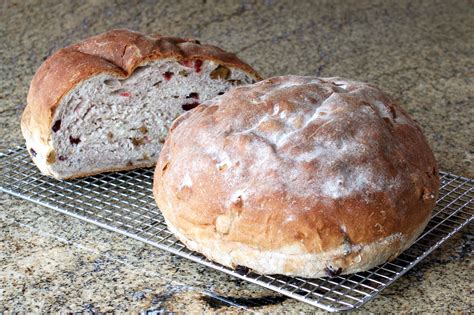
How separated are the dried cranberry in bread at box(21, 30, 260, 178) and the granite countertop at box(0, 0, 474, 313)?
16 cm

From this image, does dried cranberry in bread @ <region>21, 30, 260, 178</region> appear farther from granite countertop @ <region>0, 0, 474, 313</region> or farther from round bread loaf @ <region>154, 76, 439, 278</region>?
round bread loaf @ <region>154, 76, 439, 278</region>

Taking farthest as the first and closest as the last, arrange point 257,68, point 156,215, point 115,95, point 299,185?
point 257,68
point 115,95
point 156,215
point 299,185

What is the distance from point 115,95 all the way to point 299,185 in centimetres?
61

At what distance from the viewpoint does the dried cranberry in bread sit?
1.77 meters

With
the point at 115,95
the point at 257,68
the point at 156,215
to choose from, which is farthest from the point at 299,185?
the point at 257,68

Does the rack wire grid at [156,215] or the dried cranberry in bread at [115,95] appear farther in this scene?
the dried cranberry in bread at [115,95]

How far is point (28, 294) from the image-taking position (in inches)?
56.5

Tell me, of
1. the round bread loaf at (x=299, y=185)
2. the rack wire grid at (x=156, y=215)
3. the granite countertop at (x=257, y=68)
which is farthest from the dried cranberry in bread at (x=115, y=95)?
the round bread loaf at (x=299, y=185)

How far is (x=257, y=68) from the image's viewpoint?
2.56 m

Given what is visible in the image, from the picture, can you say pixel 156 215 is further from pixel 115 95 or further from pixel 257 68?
pixel 257 68

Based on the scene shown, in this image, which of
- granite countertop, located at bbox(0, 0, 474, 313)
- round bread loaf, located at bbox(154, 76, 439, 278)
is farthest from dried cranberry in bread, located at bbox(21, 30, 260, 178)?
round bread loaf, located at bbox(154, 76, 439, 278)

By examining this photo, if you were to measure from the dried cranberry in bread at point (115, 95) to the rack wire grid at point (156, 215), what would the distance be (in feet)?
0.16

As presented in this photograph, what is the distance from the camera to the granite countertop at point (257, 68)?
1415 mm

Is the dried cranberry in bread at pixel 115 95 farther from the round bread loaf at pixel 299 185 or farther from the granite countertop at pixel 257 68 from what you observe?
the round bread loaf at pixel 299 185
